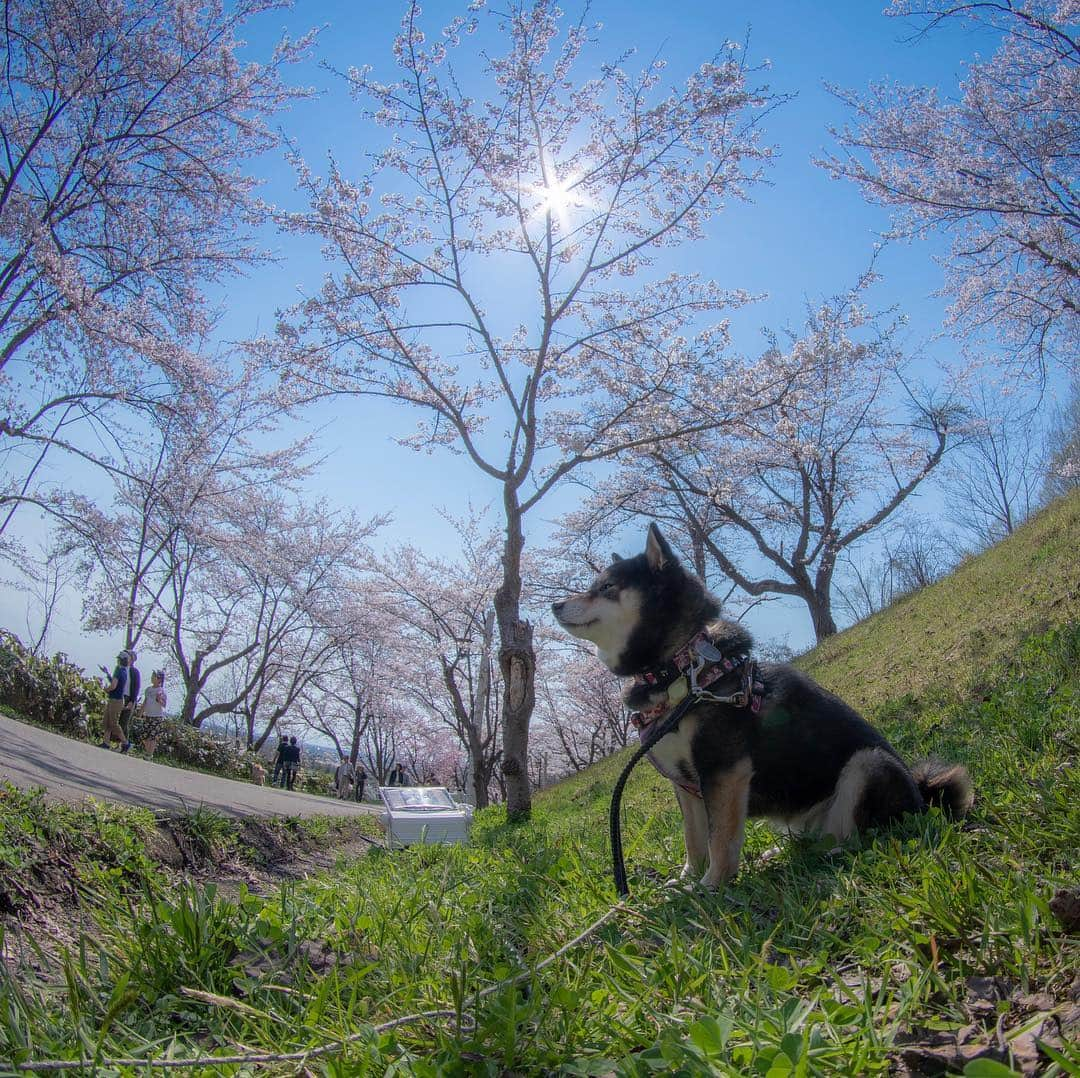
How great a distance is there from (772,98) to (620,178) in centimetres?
280

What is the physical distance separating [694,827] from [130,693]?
51.4 ft

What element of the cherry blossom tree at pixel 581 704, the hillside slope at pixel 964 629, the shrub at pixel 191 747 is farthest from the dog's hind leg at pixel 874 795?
the cherry blossom tree at pixel 581 704

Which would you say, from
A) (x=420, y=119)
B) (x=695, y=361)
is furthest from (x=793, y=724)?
(x=420, y=119)

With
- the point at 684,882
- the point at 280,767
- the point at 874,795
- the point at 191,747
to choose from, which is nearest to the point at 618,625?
the point at 684,882

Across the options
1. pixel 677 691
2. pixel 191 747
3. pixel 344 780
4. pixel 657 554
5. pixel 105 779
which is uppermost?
pixel 657 554

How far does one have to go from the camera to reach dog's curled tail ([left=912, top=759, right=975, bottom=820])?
3002 millimetres

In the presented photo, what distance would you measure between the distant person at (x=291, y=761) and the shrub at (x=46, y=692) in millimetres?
8438

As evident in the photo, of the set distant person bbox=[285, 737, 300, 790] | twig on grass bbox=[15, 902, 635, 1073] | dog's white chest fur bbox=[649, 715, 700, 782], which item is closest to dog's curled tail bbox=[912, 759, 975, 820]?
dog's white chest fur bbox=[649, 715, 700, 782]

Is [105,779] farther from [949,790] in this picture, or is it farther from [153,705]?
[153,705]

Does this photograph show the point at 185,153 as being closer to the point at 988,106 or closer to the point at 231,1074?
the point at 988,106

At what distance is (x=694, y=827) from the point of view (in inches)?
127

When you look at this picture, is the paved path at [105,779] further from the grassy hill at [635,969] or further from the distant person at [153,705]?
the distant person at [153,705]

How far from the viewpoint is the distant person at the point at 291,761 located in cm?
2442

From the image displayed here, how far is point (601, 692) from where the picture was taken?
1330 inches
